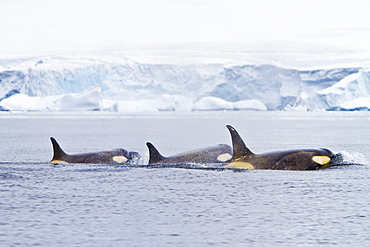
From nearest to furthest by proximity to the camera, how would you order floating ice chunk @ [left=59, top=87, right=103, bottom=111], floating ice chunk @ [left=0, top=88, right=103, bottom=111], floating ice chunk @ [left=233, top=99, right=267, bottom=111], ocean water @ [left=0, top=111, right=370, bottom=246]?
ocean water @ [left=0, top=111, right=370, bottom=246]
floating ice chunk @ [left=59, top=87, right=103, bottom=111]
floating ice chunk @ [left=0, top=88, right=103, bottom=111]
floating ice chunk @ [left=233, top=99, right=267, bottom=111]

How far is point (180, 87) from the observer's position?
113 meters

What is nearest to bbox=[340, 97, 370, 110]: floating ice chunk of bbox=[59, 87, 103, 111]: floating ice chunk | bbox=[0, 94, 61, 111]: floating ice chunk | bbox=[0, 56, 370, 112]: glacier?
bbox=[0, 56, 370, 112]: glacier

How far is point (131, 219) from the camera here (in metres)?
9.97

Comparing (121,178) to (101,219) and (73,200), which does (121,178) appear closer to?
(73,200)

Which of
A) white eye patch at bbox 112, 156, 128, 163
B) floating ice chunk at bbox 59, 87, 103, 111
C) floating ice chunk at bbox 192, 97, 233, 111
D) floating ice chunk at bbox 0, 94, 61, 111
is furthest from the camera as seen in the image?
floating ice chunk at bbox 192, 97, 233, 111

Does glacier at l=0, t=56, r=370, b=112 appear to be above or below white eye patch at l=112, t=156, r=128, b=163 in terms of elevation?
above

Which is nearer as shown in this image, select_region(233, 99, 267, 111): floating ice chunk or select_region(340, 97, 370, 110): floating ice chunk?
select_region(340, 97, 370, 110): floating ice chunk

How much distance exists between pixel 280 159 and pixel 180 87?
320 ft

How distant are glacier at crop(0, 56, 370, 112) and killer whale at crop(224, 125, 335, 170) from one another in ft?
274

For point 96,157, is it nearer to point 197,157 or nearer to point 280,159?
point 197,157

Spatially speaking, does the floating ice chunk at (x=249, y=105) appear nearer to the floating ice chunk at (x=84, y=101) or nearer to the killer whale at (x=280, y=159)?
the floating ice chunk at (x=84, y=101)

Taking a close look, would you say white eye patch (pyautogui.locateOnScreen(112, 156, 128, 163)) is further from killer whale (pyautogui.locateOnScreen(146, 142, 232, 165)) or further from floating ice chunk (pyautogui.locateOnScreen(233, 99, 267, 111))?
floating ice chunk (pyautogui.locateOnScreen(233, 99, 267, 111))

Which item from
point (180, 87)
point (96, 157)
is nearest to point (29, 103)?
point (180, 87)

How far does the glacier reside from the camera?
101625 millimetres
